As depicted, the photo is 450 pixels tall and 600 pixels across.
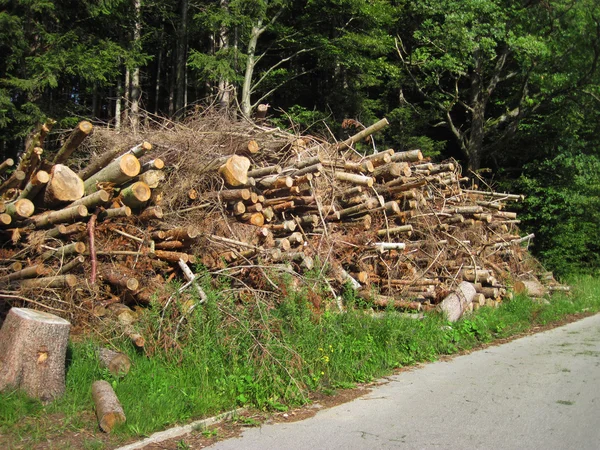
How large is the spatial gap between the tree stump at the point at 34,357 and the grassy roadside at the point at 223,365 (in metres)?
0.13

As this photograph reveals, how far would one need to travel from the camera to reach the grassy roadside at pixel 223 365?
5.24 metres

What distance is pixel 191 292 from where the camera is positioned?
24.1ft

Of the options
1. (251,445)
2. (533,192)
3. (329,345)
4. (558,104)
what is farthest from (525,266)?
(251,445)

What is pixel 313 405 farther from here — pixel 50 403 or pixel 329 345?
pixel 50 403

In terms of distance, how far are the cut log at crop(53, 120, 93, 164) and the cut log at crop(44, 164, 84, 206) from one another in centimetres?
23

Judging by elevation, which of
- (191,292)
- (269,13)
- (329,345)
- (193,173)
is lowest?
(329,345)

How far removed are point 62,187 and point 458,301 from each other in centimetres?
686

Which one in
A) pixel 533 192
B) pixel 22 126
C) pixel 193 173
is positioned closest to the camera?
pixel 193 173

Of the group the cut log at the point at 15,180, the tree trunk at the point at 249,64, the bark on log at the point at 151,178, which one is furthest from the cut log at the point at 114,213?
the tree trunk at the point at 249,64

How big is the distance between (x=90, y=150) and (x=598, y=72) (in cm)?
1667

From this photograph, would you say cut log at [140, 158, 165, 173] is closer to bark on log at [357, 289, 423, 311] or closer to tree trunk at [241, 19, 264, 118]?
bark on log at [357, 289, 423, 311]

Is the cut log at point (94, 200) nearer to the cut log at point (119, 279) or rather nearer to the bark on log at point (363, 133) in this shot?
the cut log at point (119, 279)

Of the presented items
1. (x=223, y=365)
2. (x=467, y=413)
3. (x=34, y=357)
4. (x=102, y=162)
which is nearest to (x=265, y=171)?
(x=102, y=162)

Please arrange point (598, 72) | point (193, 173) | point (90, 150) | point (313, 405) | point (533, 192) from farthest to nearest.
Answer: point (533, 192) → point (598, 72) → point (90, 150) → point (193, 173) → point (313, 405)
